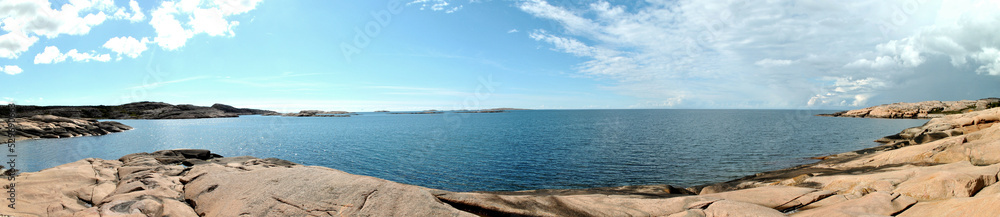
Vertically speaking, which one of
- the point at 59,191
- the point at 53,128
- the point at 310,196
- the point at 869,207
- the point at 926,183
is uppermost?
the point at 53,128

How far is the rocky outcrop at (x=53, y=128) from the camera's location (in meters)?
66.1

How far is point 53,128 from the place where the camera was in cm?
7062

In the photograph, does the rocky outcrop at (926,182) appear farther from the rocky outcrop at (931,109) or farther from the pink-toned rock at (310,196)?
the rocky outcrop at (931,109)

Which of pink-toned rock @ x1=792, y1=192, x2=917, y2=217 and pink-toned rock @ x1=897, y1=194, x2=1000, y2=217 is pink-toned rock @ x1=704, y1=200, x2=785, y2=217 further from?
pink-toned rock @ x1=897, y1=194, x2=1000, y2=217

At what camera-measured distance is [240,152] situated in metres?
52.6

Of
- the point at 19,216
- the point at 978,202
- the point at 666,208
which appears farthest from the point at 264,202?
the point at 978,202

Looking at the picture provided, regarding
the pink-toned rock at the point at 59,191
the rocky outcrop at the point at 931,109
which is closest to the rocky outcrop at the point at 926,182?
the pink-toned rock at the point at 59,191

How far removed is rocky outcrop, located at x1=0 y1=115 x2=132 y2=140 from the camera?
217 feet

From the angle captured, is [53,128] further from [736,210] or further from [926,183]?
[926,183]

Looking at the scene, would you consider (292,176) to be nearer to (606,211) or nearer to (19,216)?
(19,216)

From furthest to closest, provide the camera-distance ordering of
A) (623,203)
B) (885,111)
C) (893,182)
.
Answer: (885,111) < (893,182) < (623,203)

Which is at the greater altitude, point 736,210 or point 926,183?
point 926,183

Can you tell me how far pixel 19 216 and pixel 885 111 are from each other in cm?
19814

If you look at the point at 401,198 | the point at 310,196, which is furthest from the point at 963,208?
the point at 310,196
